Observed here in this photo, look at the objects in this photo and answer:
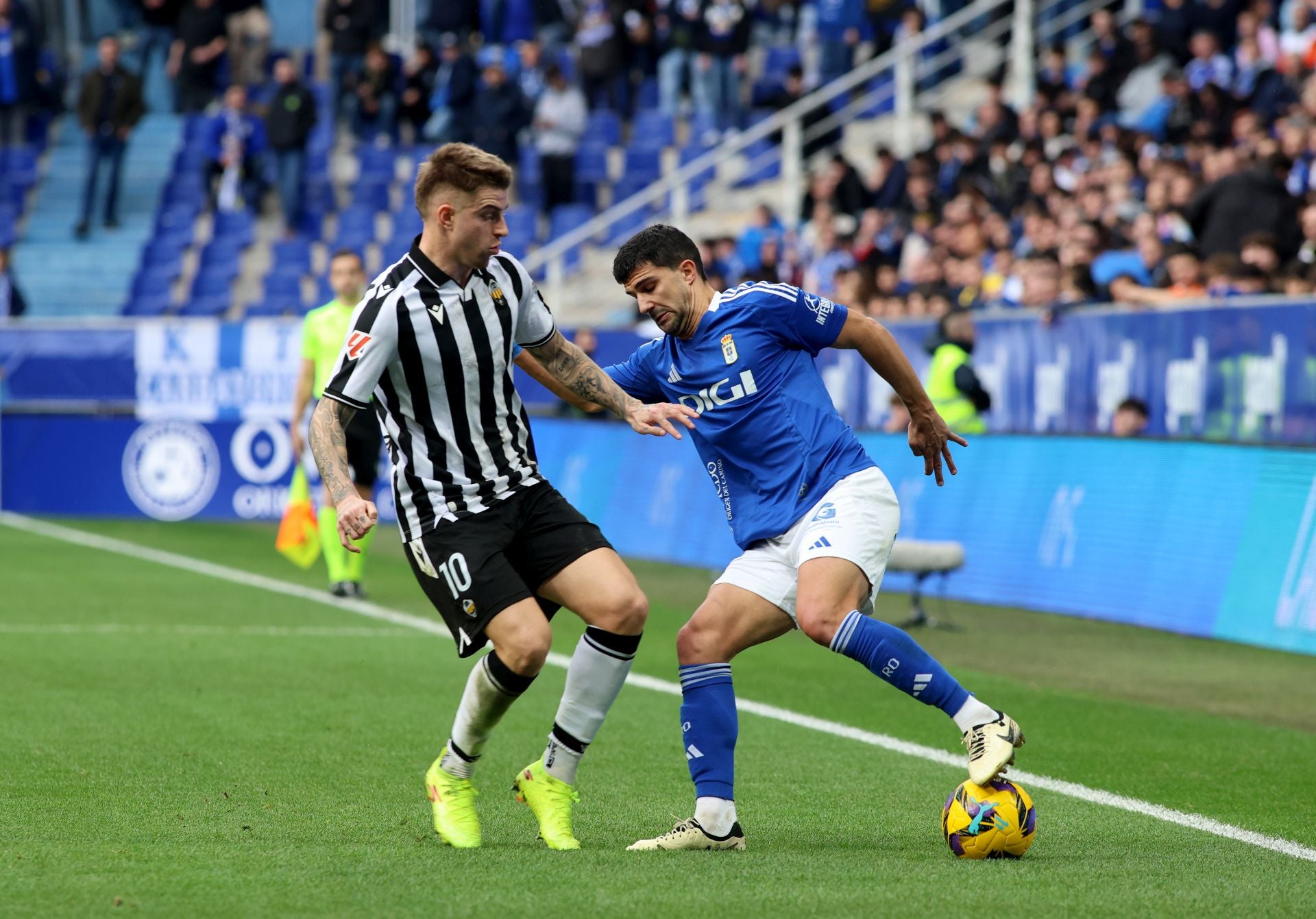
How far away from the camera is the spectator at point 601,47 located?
89.1 ft

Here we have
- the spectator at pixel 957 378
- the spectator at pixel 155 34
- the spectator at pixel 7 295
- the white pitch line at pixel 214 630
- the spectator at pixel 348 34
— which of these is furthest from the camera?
the spectator at pixel 155 34

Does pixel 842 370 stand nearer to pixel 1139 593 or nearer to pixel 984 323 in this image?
pixel 984 323

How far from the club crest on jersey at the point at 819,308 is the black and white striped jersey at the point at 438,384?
38.0 inches

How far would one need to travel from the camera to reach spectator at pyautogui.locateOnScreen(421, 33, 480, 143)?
27297 millimetres

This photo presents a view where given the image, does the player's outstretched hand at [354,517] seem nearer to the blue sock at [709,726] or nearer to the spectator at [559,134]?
the blue sock at [709,726]

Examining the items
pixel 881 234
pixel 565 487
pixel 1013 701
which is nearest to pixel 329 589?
pixel 565 487

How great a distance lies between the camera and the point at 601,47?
27250 millimetres

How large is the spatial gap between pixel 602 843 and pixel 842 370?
42.0 ft

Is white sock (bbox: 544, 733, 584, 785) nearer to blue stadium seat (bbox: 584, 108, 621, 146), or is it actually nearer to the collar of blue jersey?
the collar of blue jersey

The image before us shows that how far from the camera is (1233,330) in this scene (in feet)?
43.8

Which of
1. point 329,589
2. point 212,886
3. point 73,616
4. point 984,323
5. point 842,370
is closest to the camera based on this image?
point 212,886

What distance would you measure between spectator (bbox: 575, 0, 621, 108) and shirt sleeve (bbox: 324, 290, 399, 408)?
2199cm

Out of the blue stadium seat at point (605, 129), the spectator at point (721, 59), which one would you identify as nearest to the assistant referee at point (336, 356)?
the spectator at point (721, 59)

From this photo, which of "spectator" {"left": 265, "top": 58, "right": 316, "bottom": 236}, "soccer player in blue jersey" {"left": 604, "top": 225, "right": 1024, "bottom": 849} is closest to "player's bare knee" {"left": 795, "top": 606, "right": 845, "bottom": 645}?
"soccer player in blue jersey" {"left": 604, "top": 225, "right": 1024, "bottom": 849}
